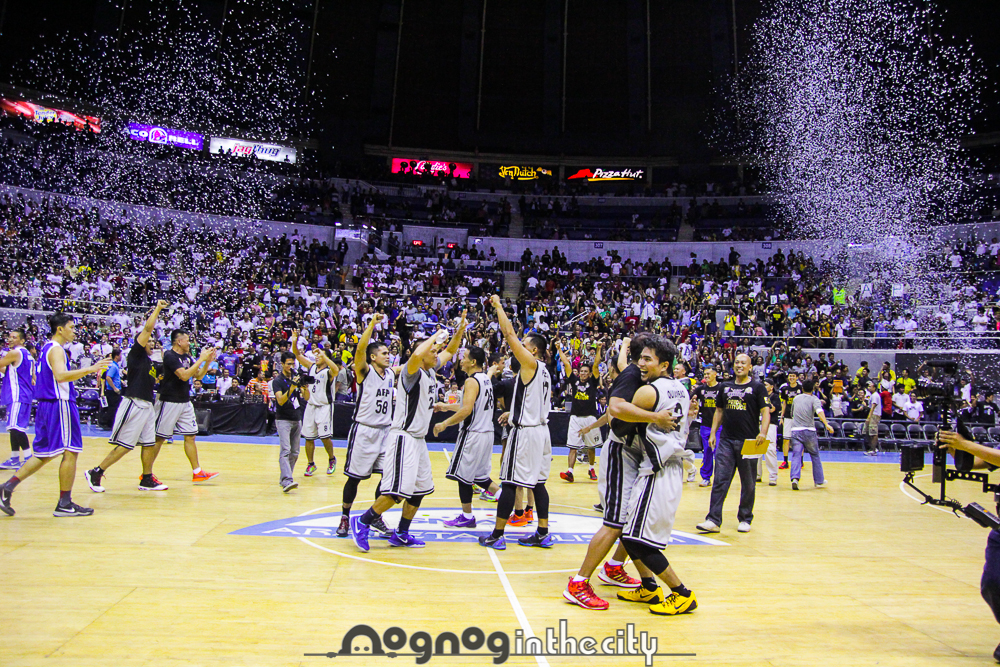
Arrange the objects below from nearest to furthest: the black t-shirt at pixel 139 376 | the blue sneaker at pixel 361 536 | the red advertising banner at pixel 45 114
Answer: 1. the blue sneaker at pixel 361 536
2. the black t-shirt at pixel 139 376
3. the red advertising banner at pixel 45 114

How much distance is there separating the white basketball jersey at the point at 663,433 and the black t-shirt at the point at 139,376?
651 cm

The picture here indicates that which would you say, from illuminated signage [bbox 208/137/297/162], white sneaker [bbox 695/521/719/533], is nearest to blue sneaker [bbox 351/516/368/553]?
white sneaker [bbox 695/521/719/533]

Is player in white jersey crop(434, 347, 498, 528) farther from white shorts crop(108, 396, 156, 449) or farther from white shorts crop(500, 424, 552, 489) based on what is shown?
white shorts crop(108, 396, 156, 449)

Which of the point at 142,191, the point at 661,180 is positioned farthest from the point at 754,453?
the point at 661,180

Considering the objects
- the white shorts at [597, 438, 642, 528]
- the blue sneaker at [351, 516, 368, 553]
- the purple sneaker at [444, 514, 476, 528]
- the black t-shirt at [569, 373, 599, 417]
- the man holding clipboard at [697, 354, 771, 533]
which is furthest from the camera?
the black t-shirt at [569, 373, 599, 417]

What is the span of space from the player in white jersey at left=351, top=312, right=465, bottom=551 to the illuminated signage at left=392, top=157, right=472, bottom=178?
31.6 metres

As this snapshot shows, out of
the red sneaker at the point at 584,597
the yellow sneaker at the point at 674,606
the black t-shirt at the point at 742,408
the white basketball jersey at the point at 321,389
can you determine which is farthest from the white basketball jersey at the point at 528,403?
the white basketball jersey at the point at 321,389

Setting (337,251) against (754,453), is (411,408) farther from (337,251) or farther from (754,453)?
(337,251)

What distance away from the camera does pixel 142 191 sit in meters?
27.7

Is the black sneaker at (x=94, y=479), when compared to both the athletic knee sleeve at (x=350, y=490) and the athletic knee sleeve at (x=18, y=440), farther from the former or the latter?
the athletic knee sleeve at (x=350, y=490)

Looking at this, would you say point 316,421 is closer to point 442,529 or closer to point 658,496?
point 442,529

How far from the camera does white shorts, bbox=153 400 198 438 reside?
8.75m

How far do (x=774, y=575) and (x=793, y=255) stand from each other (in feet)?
78.6

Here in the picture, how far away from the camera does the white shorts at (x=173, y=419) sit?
875cm
